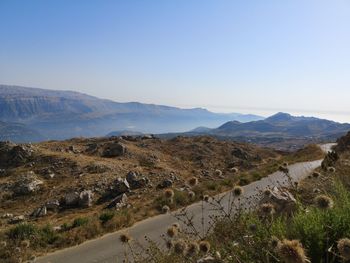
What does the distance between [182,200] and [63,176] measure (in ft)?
37.7

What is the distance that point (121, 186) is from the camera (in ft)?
78.2

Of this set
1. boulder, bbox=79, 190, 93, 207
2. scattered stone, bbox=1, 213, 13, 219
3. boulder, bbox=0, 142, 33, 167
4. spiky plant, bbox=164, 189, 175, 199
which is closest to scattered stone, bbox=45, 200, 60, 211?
boulder, bbox=79, 190, 93, 207

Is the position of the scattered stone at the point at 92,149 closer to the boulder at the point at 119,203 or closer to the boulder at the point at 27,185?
the boulder at the point at 27,185

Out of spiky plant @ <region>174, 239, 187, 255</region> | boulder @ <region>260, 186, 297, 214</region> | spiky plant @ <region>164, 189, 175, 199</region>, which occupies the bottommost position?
boulder @ <region>260, 186, 297, 214</region>

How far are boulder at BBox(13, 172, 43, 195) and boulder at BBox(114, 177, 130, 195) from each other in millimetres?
4709

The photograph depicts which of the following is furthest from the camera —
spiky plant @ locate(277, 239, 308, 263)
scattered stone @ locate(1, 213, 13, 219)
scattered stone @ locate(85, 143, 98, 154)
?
scattered stone @ locate(85, 143, 98, 154)

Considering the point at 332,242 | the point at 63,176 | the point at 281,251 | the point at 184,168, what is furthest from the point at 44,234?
the point at 184,168

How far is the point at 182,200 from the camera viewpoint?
58.1ft

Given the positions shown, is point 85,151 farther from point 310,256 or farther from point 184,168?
point 310,256

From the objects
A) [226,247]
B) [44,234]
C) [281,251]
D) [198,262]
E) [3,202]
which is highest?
[281,251]

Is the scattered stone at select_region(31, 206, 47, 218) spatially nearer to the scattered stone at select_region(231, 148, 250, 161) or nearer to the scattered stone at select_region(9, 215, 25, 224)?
the scattered stone at select_region(9, 215, 25, 224)

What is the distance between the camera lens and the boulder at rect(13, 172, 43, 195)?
23.6m

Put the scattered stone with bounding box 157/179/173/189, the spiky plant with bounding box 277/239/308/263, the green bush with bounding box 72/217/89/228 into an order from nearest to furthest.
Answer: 1. the spiky plant with bounding box 277/239/308/263
2. the green bush with bounding box 72/217/89/228
3. the scattered stone with bounding box 157/179/173/189

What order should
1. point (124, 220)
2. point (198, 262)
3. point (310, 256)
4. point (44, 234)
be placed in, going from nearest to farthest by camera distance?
point (310, 256), point (198, 262), point (44, 234), point (124, 220)
